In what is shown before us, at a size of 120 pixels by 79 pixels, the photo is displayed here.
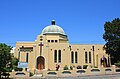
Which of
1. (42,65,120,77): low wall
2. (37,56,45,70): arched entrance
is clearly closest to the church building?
(37,56,45,70): arched entrance

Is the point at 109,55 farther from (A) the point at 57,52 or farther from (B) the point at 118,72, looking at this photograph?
(B) the point at 118,72

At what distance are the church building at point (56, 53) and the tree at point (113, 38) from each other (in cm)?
366

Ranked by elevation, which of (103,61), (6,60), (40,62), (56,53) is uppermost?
(56,53)

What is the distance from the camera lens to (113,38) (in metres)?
47.8

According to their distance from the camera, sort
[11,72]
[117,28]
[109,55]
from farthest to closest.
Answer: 1. [109,55]
2. [117,28]
3. [11,72]

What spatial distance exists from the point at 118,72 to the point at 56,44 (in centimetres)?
1724

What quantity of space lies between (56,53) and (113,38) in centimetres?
1213

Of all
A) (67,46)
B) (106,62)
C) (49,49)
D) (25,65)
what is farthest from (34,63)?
A: (106,62)

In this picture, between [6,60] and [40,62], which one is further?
[40,62]

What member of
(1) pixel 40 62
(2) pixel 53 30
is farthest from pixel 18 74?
(2) pixel 53 30

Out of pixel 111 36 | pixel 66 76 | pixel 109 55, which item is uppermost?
pixel 111 36

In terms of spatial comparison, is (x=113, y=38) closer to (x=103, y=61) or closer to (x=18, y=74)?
(x=103, y=61)

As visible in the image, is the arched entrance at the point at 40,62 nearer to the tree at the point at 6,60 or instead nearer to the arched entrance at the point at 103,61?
the arched entrance at the point at 103,61

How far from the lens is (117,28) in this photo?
1866 inches
